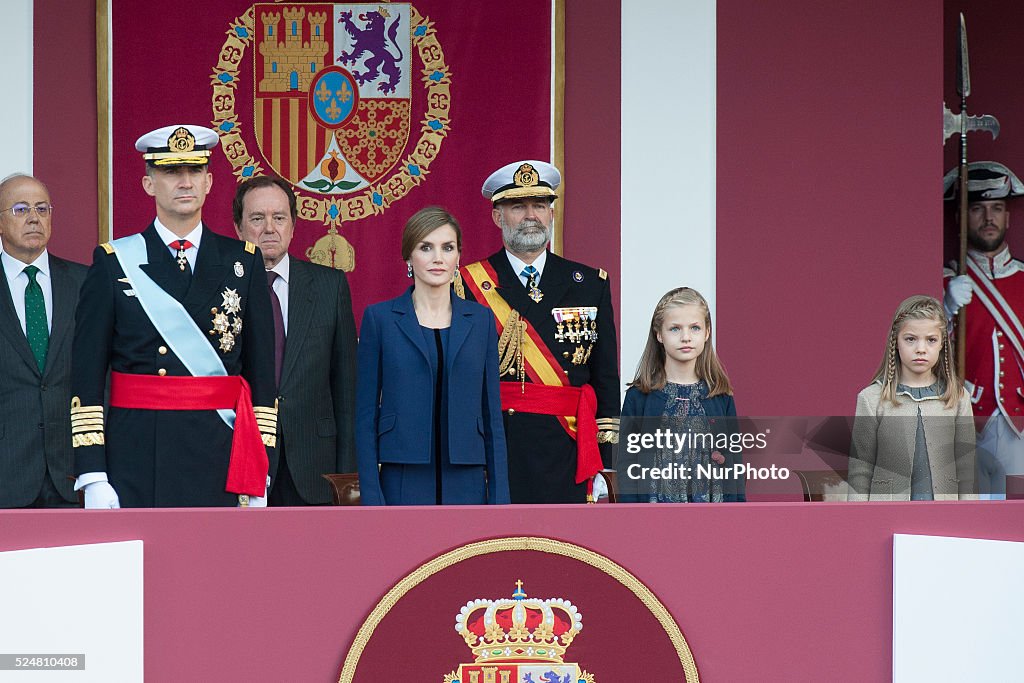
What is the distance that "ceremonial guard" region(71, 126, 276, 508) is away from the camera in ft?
11.6

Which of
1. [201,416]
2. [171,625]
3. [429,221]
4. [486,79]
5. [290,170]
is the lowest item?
[171,625]

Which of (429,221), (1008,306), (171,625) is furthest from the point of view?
(1008,306)

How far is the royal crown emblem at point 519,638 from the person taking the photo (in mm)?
2998

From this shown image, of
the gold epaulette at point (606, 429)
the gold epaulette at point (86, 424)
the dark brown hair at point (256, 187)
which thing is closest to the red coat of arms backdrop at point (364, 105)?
the dark brown hair at point (256, 187)

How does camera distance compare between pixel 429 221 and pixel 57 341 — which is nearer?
pixel 429 221

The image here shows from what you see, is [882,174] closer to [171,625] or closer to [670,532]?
[670,532]

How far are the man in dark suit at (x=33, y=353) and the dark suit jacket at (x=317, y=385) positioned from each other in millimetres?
653

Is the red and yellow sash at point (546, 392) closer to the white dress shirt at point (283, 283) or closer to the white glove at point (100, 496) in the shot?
the white dress shirt at point (283, 283)

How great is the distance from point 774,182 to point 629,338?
0.83 meters

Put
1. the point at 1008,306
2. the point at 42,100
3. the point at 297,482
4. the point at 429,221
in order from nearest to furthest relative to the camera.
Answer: the point at 429,221, the point at 297,482, the point at 42,100, the point at 1008,306

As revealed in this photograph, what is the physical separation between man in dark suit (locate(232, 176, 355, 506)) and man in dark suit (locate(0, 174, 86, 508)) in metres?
0.62

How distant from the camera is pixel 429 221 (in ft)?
11.5

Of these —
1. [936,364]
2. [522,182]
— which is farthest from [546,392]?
[936,364]

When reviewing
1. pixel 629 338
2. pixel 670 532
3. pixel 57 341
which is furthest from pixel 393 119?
pixel 670 532
